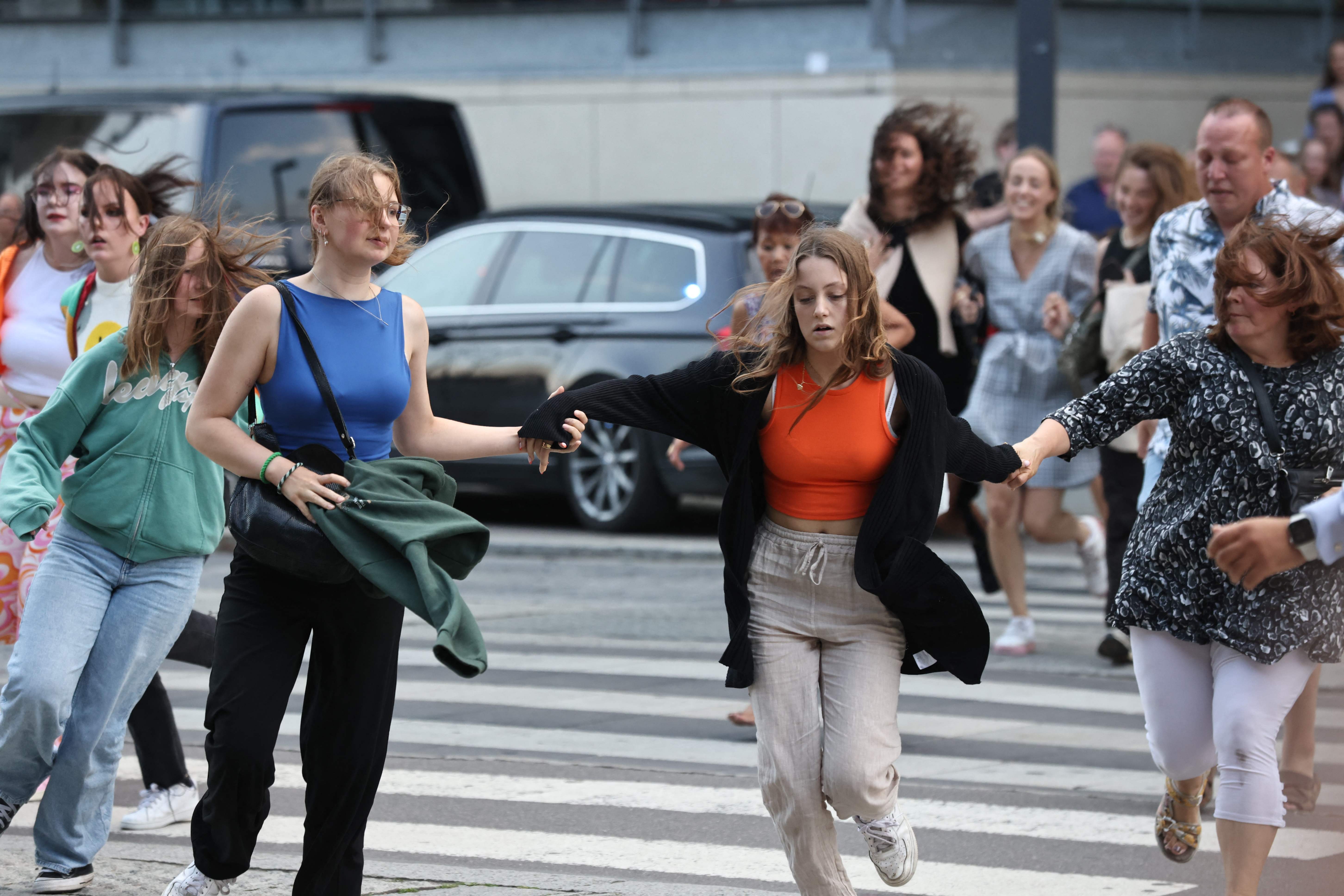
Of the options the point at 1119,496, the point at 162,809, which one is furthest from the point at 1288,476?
the point at 1119,496

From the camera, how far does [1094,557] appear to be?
934 cm

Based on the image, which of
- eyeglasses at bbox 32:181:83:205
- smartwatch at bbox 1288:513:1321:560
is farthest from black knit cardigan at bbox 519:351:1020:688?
eyeglasses at bbox 32:181:83:205

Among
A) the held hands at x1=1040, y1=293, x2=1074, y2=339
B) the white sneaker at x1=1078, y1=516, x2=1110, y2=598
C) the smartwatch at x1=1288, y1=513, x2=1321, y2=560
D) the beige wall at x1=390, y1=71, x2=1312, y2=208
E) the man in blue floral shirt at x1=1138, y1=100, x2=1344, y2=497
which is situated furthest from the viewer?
the beige wall at x1=390, y1=71, x2=1312, y2=208

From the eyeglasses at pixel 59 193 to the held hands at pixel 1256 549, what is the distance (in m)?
3.55

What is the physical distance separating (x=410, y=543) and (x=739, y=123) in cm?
1514

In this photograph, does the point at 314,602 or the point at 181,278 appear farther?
the point at 181,278

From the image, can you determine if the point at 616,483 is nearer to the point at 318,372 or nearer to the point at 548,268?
the point at 548,268

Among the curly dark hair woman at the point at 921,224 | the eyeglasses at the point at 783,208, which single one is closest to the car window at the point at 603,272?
the curly dark hair woman at the point at 921,224

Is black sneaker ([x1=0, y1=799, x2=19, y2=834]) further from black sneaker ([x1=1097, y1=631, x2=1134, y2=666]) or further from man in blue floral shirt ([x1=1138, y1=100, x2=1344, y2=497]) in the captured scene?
black sneaker ([x1=1097, y1=631, x2=1134, y2=666])

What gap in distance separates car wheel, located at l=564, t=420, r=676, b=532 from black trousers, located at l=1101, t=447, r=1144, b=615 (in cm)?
429

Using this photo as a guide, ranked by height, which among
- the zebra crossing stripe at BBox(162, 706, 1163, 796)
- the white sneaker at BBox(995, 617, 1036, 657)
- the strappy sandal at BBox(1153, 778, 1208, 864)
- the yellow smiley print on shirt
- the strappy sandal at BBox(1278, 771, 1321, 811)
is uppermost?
the yellow smiley print on shirt

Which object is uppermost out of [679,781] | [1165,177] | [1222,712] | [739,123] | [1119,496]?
[739,123]

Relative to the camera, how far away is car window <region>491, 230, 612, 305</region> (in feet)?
40.3

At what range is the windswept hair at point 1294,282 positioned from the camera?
4574mm
